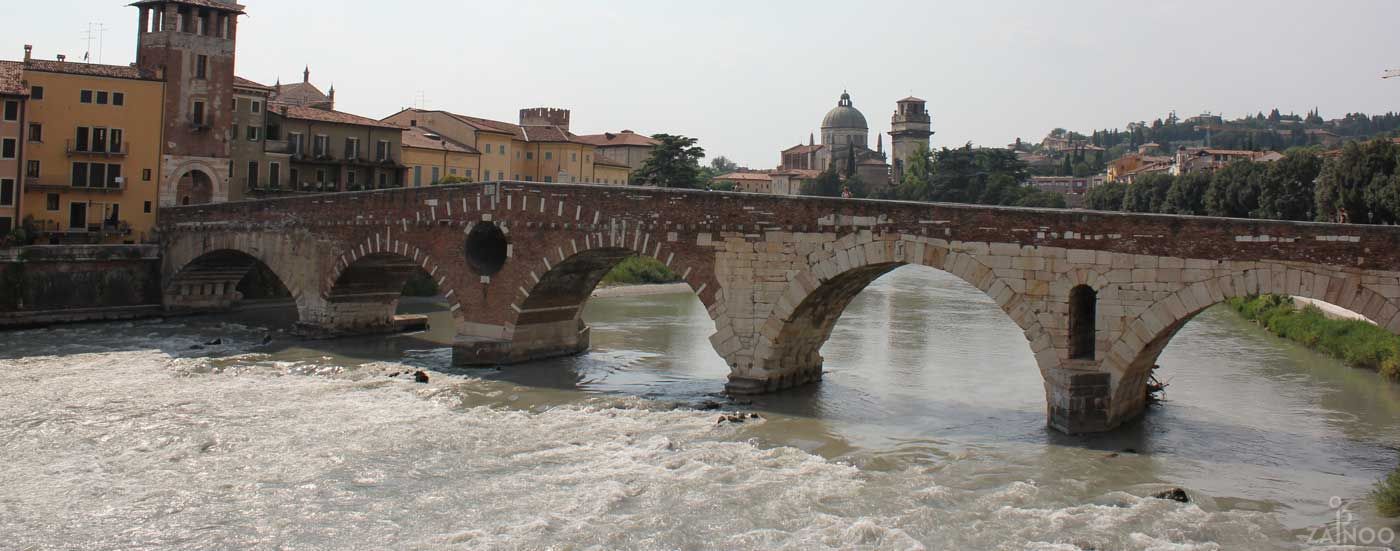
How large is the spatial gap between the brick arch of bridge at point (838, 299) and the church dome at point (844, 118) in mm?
113803

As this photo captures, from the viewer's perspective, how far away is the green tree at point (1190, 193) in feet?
186

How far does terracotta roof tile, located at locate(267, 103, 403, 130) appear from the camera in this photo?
1601 inches

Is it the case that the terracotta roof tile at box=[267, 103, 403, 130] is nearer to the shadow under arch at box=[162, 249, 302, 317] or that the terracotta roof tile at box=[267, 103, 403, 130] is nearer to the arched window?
the shadow under arch at box=[162, 249, 302, 317]

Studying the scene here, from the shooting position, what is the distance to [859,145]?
134000mm

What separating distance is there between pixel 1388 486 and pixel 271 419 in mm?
15921

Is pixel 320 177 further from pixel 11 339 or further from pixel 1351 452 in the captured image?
pixel 1351 452

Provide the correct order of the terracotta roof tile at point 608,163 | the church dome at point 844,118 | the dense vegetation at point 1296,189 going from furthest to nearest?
the church dome at point 844,118 < the terracotta roof tile at point 608,163 < the dense vegetation at point 1296,189

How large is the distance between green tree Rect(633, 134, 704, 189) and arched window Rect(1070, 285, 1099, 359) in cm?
3902

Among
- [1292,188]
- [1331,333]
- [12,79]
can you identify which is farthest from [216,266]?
[1292,188]

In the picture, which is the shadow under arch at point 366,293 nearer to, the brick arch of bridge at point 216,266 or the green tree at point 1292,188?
the brick arch of bridge at point 216,266

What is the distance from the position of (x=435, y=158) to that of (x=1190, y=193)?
35178mm

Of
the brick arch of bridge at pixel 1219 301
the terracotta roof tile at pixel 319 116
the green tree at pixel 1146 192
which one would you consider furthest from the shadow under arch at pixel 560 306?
the green tree at pixel 1146 192

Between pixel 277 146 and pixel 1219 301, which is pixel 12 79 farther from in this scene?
pixel 1219 301

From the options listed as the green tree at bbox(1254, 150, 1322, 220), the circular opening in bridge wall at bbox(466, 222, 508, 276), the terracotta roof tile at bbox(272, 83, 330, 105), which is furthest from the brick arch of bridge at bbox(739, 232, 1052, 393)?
the terracotta roof tile at bbox(272, 83, 330, 105)
